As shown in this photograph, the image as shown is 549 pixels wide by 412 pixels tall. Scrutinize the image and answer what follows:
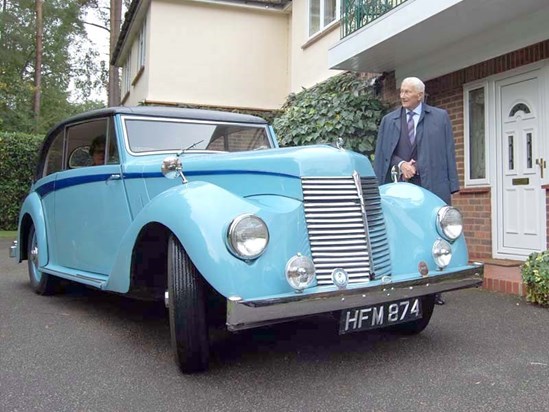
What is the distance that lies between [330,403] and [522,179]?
15.4 ft

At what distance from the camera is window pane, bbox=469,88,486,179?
6.72 meters

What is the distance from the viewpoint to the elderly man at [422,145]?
437cm

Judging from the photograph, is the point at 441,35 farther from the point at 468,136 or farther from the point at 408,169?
the point at 408,169

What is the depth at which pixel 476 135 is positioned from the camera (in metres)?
A: 6.82

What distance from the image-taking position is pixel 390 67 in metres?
7.95

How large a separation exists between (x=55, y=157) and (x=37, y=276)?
1237 mm

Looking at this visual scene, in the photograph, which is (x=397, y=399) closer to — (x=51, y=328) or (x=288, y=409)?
(x=288, y=409)

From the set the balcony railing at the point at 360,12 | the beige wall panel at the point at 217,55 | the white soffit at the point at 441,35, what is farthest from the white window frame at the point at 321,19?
the white soffit at the point at 441,35

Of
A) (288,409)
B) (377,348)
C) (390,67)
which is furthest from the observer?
(390,67)

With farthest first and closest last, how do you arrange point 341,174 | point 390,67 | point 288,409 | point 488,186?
point 390,67 → point 488,186 → point 341,174 → point 288,409

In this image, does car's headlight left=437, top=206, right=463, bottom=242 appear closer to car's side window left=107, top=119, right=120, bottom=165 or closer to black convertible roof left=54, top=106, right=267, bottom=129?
black convertible roof left=54, top=106, right=267, bottom=129

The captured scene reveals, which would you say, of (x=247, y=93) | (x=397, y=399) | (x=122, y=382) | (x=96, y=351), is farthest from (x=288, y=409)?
(x=247, y=93)

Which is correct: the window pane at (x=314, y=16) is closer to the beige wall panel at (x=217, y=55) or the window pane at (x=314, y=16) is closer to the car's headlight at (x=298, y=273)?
the beige wall panel at (x=217, y=55)

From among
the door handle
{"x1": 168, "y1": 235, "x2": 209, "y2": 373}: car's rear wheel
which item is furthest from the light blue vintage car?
the door handle
